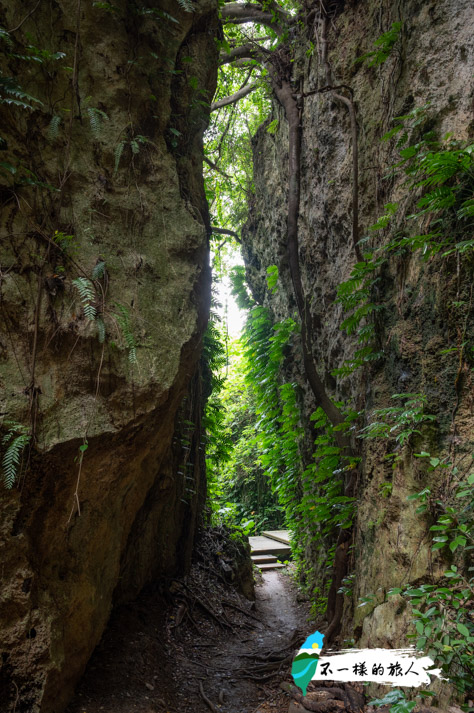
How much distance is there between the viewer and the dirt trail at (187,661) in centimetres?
381

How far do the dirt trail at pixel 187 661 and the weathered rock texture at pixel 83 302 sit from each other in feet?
1.24

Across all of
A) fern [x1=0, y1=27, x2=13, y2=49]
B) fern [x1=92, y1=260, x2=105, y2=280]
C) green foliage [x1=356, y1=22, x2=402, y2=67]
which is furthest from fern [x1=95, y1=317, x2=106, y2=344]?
green foliage [x1=356, y1=22, x2=402, y2=67]

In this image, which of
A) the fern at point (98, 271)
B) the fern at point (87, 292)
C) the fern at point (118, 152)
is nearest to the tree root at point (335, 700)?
the fern at point (87, 292)

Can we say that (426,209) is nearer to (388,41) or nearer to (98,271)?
(388,41)

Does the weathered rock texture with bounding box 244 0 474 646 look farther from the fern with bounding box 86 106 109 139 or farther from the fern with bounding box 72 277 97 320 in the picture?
the fern with bounding box 86 106 109 139

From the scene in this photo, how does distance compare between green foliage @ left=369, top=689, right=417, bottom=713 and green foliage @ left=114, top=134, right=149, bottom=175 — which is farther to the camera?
green foliage @ left=114, top=134, right=149, bottom=175

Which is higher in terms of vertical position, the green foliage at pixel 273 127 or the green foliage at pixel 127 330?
the green foliage at pixel 273 127

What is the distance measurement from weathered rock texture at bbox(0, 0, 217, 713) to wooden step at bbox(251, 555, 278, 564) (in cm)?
Result: 641

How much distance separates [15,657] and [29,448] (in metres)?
1.38

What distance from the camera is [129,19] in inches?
174

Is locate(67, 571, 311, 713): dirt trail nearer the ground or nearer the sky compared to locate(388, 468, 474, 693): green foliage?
nearer the ground

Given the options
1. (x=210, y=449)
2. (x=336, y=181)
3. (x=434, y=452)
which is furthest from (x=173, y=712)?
(x=336, y=181)

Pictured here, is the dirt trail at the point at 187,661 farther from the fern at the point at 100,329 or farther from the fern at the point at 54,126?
the fern at the point at 54,126

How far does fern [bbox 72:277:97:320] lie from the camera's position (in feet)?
11.2
